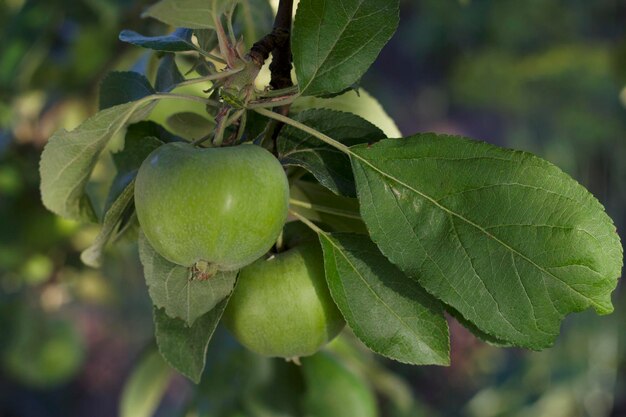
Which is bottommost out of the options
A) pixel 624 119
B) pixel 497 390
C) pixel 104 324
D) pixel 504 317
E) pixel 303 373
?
pixel 104 324

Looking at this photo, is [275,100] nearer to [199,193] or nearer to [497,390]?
[199,193]

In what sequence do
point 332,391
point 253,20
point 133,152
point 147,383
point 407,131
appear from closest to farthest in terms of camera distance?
point 133,152 < point 253,20 < point 332,391 < point 147,383 < point 407,131

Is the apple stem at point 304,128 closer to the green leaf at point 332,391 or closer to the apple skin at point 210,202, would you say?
the apple skin at point 210,202

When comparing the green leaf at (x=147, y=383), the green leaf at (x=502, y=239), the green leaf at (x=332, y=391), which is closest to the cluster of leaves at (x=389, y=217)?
the green leaf at (x=502, y=239)

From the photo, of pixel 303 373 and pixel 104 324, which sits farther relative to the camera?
pixel 104 324

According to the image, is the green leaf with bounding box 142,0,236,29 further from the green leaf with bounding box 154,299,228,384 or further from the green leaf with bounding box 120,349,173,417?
the green leaf with bounding box 120,349,173,417

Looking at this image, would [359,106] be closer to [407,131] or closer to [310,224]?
[310,224]

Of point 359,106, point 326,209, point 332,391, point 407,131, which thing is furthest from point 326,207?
point 407,131

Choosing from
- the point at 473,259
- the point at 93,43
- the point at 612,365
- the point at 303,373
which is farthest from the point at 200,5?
the point at 612,365
